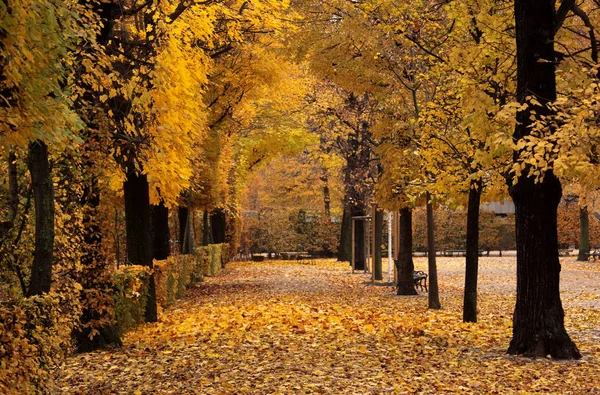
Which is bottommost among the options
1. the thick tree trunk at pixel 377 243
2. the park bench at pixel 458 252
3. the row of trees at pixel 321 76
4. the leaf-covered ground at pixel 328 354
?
the leaf-covered ground at pixel 328 354

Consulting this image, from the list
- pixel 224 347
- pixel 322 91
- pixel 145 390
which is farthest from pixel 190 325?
pixel 322 91

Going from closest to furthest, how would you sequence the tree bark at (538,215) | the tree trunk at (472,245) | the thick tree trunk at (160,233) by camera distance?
the tree bark at (538,215) < the tree trunk at (472,245) < the thick tree trunk at (160,233)

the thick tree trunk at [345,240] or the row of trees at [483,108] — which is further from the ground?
the row of trees at [483,108]

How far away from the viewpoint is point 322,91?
1238 inches

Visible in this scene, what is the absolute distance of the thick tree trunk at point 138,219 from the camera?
13.8 m

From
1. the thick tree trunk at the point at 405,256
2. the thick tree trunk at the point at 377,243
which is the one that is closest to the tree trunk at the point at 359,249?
the thick tree trunk at the point at 377,243

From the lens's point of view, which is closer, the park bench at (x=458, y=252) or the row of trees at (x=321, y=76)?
the row of trees at (x=321, y=76)

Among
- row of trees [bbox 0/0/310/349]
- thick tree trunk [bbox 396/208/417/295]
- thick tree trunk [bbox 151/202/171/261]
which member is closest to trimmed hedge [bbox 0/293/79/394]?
row of trees [bbox 0/0/310/349]

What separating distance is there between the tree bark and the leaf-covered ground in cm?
38

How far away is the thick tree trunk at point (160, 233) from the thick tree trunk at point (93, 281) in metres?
8.24

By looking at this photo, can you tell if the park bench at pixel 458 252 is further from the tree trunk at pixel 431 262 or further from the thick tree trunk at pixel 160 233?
the tree trunk at pixel 431 262

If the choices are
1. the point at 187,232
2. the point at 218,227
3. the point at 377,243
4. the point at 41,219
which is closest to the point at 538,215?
the point at 41,219

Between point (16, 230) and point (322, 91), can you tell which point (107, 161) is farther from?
point (322, 91)

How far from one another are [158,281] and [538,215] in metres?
9.50
